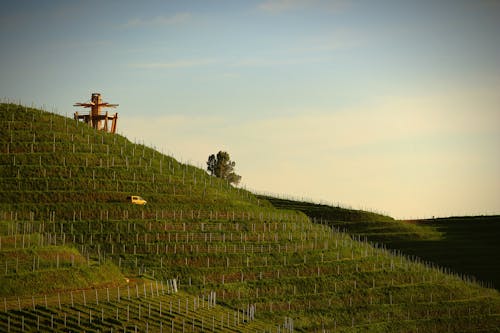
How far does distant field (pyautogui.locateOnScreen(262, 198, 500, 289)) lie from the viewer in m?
153

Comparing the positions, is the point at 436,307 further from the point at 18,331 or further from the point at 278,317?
the point at 18,331

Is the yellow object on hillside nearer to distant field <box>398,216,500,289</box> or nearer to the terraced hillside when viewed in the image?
the terraced hillside

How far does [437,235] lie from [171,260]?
66168 millimetres

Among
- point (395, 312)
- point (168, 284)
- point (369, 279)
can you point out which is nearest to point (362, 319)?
point (395, 312)

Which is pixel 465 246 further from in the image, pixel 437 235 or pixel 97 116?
pixel 97 116

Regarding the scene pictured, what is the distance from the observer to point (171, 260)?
122188 millimetres

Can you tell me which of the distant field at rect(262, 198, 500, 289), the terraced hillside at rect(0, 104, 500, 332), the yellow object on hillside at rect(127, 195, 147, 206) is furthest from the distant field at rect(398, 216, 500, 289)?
the yellow object on hillside at rect(127, 195, 147, 206)

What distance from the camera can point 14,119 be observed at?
525 ft

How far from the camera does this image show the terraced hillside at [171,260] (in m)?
99.4

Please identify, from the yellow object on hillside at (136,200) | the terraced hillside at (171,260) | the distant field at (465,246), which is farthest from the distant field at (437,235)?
the yellow object on hillside at (136,200)

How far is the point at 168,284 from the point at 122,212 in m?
22.7

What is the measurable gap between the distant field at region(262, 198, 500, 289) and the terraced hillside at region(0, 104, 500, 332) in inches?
398

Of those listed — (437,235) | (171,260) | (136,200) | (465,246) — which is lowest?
(171,260)

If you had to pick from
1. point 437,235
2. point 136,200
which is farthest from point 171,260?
point 437,235
